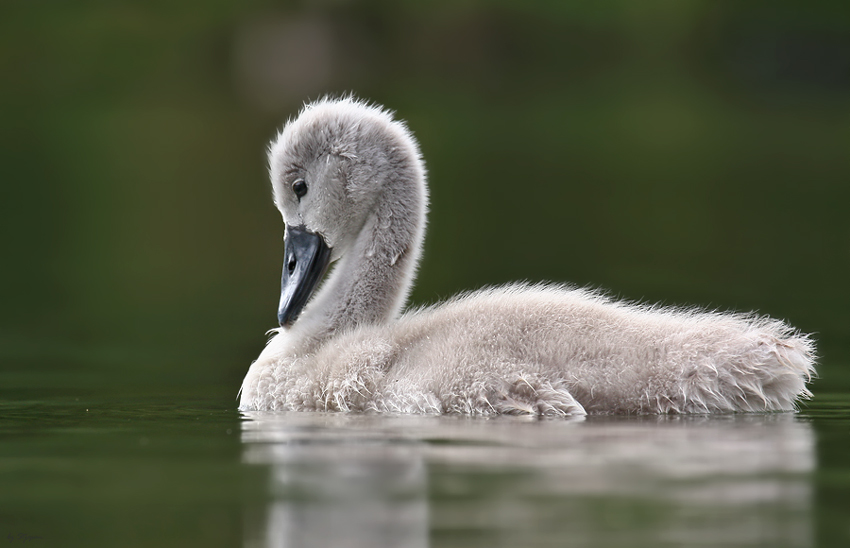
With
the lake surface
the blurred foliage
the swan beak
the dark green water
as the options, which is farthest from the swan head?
the blurred foliage

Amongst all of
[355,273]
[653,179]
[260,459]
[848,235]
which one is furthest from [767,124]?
[260,459]

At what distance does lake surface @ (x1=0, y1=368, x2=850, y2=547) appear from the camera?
13.0ft

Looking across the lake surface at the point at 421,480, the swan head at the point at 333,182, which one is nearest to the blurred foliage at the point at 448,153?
the swan head at the point at 333,182

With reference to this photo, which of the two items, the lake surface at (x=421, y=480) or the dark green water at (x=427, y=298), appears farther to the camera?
the dark green water at (x=427, y=298)

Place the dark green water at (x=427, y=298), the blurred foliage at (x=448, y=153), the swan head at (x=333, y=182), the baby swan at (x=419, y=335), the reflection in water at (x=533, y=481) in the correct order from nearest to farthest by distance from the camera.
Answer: the reflection in water at (x=533, y=481), the dark green water at (x=427, y=298), the baby swan at (x=419, y=335), the swan head at (x=333, y=182), the blurred foliage at (x=448, y=153)

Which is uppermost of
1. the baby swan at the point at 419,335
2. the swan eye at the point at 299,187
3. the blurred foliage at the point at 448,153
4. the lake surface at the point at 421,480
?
the blurred foliage at the point at 448,153

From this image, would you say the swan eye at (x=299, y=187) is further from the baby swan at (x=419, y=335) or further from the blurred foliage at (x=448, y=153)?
the blurred foliage at (x=448, y=153)

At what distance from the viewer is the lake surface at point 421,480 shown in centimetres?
396

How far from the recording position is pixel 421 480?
4574 millimetres

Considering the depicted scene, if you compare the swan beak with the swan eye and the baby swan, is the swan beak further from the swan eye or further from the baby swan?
the swan eye

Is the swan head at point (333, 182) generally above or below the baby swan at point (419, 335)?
above

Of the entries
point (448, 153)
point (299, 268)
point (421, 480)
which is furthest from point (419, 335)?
point (448, 153)

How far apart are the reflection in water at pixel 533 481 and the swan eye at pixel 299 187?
4.42ft

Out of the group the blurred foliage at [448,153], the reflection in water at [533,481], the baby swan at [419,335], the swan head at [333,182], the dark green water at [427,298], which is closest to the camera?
the reflection in water at [533,481]
